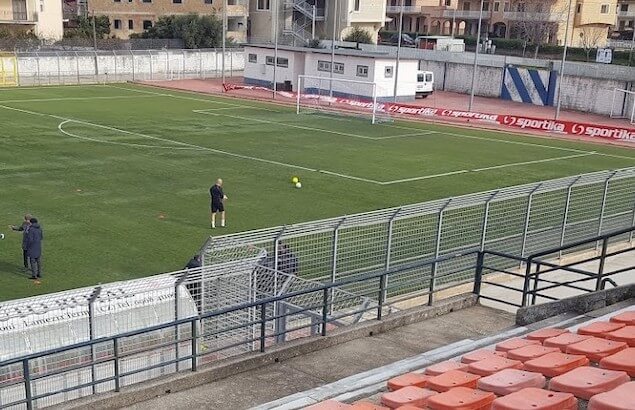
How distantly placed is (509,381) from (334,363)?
377cm

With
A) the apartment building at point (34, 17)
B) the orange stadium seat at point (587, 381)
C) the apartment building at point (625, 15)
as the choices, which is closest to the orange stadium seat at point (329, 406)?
the orange stadium seat at point (587, 381)

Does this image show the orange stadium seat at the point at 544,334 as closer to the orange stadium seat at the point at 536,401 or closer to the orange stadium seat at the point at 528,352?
the orange stadium seat at the point at 528,352

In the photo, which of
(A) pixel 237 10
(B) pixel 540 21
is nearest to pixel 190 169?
(A) pixel 237 10

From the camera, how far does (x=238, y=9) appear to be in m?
88.9

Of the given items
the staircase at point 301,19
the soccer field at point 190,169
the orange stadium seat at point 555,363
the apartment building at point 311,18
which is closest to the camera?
the orange stadium seat at point 555,363

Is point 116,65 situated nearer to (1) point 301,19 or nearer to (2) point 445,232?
(1) point 301,19

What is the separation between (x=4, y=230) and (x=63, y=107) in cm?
2850

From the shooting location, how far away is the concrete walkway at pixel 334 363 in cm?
1006

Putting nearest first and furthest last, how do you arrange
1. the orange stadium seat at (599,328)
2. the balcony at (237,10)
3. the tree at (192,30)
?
the orange stadium seat at (599,328) < the tree at (192,30) < the balcony at (237,10)

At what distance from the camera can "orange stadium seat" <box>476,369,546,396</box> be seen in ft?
26.1

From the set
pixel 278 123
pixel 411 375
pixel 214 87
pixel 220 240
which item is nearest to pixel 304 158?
pixel 278 123

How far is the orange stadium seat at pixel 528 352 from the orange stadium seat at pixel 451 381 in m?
0.84

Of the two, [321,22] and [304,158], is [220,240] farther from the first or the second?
[321,22]

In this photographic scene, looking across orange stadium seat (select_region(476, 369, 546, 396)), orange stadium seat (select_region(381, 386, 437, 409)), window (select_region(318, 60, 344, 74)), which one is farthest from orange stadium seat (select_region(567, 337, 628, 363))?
window (select_region(318, 60, 344, 74))
